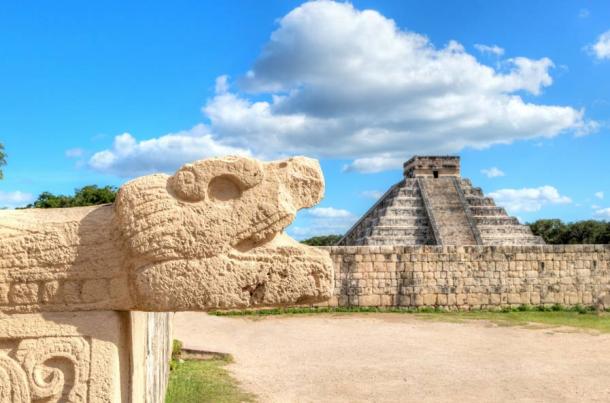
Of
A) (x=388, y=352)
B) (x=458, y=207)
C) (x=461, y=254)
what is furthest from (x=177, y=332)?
(x=458, y=207)

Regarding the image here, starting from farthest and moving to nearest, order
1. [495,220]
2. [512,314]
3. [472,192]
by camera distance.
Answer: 1. [472,192]
2. [495,220]
3. [512,314]

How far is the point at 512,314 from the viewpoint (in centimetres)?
1448

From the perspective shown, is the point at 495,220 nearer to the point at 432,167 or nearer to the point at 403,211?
the point at 403,211

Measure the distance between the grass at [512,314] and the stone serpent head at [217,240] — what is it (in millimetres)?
11628

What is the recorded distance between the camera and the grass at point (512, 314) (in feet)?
43.4

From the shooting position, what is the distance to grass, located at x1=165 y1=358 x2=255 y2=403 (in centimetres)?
628

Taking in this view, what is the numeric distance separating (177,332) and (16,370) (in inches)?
379

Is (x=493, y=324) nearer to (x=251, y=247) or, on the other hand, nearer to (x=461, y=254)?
(x=461, y=254)

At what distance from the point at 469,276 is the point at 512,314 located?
1.41 meters

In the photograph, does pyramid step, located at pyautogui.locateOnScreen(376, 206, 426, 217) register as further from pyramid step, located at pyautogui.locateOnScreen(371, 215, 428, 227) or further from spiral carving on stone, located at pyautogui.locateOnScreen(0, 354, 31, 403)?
spiral carving on stone, located at pyautogui.locateOnScreen(0, 354, 31, 403)

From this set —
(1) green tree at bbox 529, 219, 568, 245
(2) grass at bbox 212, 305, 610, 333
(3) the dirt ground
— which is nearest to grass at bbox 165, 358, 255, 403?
(3) the dirt ground

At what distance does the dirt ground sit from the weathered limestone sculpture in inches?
182

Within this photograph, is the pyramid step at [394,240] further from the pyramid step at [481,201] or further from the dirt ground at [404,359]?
the dirt ground at [404,359]

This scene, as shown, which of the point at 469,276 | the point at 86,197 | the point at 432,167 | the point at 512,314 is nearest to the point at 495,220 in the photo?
the point at 432,167
